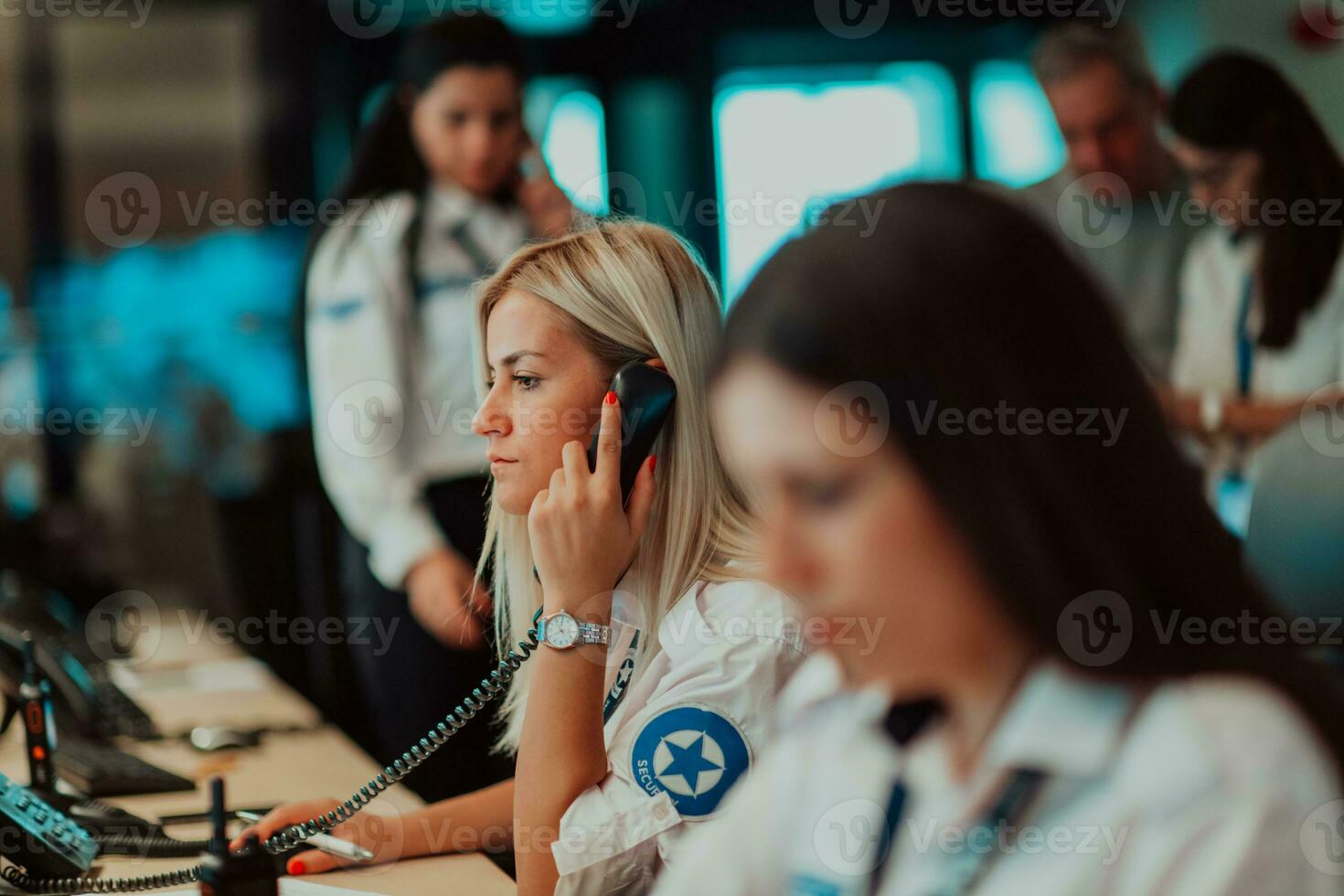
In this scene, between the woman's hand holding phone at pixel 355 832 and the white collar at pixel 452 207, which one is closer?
the woman's hand holding phone at pixel 355 832

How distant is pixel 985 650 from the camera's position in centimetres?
75

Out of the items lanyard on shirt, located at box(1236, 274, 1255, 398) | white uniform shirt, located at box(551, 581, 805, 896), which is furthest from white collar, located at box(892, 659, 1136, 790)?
lanyard on shirt, located at box(1236, 274, 1255, 398)

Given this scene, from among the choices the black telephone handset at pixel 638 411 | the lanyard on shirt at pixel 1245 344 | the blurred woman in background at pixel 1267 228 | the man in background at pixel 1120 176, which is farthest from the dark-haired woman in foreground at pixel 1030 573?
the man in background at pixel 1120 176

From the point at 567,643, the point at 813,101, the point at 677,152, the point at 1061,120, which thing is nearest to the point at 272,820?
the point at 567,643

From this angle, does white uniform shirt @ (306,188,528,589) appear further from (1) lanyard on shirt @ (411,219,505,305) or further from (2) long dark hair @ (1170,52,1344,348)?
(2) long dark hair @ (1170,52,1344,348)

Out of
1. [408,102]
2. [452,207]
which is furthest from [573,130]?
[452,207]

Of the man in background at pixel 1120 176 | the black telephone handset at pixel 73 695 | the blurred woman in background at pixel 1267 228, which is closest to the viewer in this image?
the black telephone handset at pixel 73 695

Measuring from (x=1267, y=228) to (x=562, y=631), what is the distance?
213 cm

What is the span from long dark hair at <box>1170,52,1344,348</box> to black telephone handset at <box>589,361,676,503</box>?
6.19 feet

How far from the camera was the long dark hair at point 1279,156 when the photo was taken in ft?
9.08

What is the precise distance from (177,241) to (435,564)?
3.86 m

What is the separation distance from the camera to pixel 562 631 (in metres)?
1.30

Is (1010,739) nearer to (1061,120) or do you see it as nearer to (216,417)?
(1061,120)

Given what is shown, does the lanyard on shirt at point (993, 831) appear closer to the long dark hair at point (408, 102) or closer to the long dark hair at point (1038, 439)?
the long dark hair at point (1038, 439)
